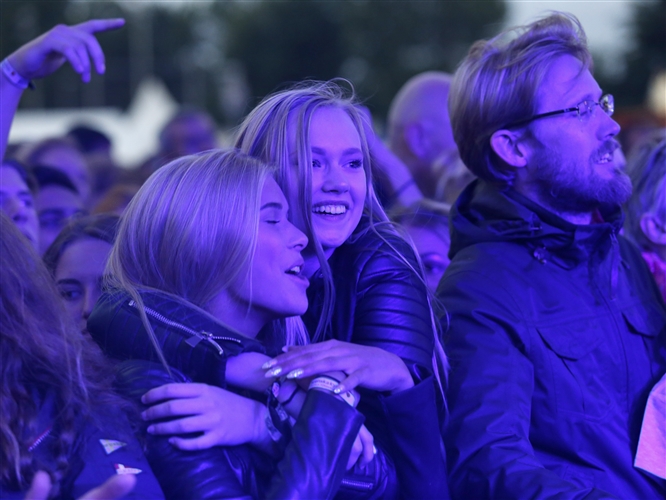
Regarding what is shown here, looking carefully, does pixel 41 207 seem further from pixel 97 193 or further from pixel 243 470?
pixel 243 470

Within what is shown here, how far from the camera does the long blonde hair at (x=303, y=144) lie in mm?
2551

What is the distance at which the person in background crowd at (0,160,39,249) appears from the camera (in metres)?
3.54

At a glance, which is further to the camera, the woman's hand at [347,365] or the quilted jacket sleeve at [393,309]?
the quilted jacket sleeve at [393,309]

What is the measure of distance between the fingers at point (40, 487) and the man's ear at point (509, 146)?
6.53 feet

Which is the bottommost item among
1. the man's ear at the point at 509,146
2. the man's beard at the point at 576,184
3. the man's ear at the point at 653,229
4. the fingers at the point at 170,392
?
the man's ear at the point at 653,229

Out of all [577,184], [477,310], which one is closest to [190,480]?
[477,310]

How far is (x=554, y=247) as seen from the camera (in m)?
2.83

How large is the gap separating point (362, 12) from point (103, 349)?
28.2 m

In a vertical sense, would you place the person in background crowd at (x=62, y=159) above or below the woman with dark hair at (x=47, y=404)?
below

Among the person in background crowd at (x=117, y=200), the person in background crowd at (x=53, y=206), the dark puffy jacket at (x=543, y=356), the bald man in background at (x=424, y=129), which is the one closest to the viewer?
the dark puffy jacket at (x=543, y=356)

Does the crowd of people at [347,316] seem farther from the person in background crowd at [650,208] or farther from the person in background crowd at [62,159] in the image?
the person in background crowd at [62,159]

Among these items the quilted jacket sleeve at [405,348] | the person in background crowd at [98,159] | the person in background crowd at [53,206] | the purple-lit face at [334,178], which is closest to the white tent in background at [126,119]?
the person in background crowd at [98,159]

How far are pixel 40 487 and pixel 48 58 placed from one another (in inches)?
75.2

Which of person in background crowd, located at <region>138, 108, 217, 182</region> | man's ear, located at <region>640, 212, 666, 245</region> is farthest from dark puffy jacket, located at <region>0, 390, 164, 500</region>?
person in background crowd, located at <region>138, 108, 217, 182</region>
